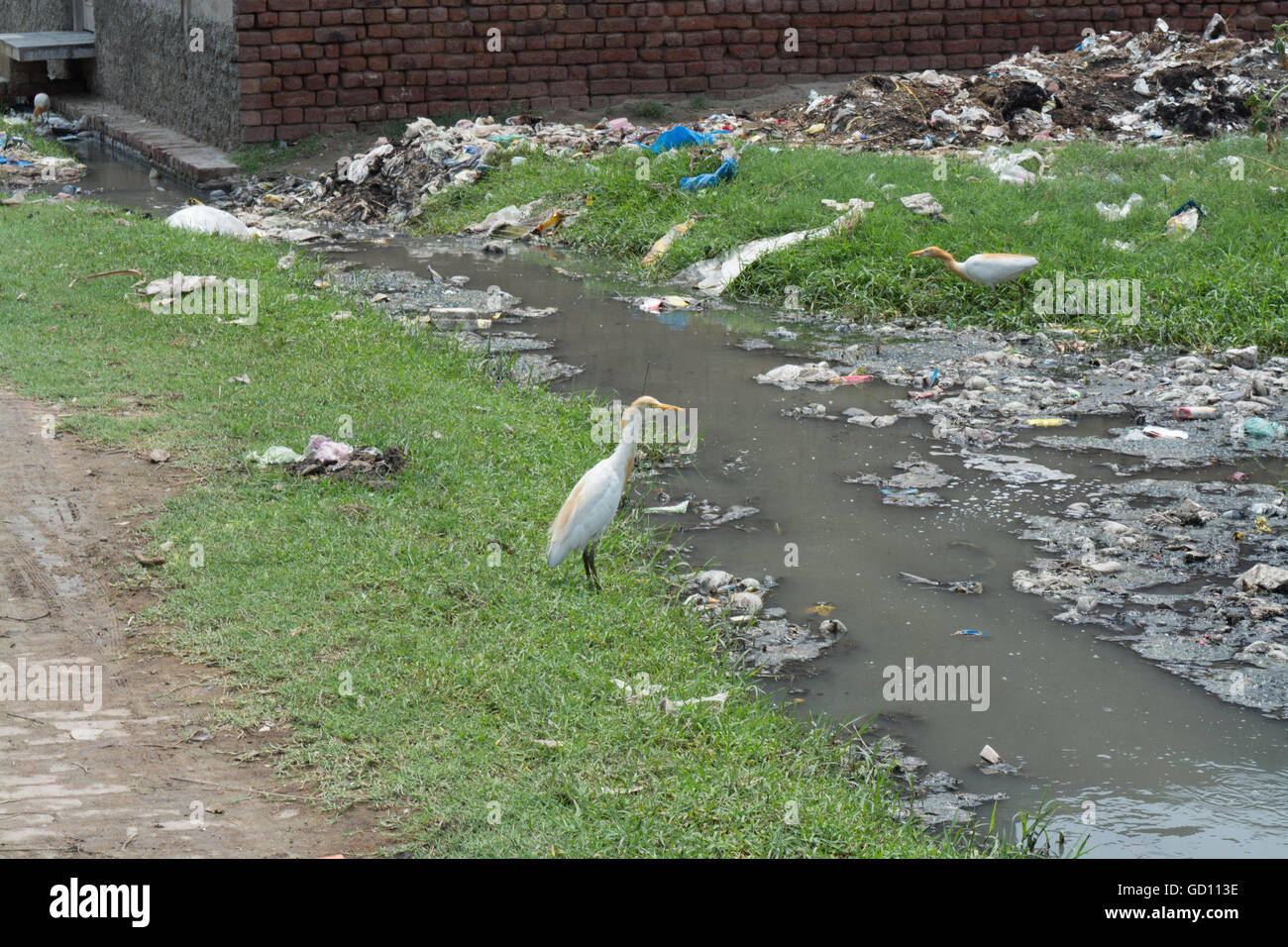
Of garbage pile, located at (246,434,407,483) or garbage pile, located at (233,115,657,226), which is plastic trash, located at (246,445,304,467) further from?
garbage pile, located at (233,115,657,226)

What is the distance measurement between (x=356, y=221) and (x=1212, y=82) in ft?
31.1

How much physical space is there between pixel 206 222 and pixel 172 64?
664 cm

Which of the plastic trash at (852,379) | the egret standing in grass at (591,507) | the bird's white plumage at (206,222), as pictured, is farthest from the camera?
the bird's white plumage at (206,222)

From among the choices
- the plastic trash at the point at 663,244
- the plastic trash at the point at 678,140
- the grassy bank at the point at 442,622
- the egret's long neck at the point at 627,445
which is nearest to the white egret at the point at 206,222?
the plastic trash at the point at 663,244

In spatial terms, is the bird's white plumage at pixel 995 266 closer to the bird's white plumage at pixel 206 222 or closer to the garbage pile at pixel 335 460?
the garbage pile at pixel 335 460

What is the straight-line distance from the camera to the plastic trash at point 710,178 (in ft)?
34.7

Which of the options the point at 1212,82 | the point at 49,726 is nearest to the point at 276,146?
the point at 1212,82

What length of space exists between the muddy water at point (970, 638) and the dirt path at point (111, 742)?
1.55 metres

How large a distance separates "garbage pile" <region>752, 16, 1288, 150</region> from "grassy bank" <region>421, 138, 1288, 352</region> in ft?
5.63

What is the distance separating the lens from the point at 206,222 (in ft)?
33.4

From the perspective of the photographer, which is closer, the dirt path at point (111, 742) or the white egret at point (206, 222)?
the dirt path at point (111, 742)
